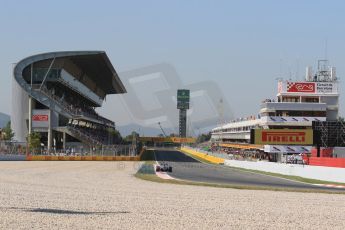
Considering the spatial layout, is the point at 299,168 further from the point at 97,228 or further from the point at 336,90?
the point at 336,90

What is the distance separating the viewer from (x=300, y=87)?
98.6m

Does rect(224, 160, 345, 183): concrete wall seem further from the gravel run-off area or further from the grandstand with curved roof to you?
the grandstand with curved roof

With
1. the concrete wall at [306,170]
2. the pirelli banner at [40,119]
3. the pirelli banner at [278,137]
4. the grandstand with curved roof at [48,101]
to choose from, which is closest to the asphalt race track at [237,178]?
the concrete wall at [306,170]

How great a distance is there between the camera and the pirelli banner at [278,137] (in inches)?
2815

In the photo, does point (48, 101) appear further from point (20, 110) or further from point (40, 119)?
point (20, 110)

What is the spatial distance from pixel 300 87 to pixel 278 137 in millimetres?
27909

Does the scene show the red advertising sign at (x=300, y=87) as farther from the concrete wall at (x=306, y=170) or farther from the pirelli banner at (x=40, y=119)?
the pirelli banner at (x=40, y=119)

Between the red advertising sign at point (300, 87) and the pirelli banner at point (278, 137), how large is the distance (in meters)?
26.4

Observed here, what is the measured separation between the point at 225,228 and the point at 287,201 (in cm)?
983

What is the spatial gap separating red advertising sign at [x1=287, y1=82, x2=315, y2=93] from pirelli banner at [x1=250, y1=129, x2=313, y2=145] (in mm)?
26426

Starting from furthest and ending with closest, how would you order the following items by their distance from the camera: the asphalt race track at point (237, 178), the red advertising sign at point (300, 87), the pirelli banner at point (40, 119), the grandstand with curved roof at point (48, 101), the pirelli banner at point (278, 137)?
1. the red advertising sign at point (300, 87)
2. the pirelli banner at point (40, 119)
3. the grandstand with curved roof at point (48, 101)
4. the pirelli banner at point (278, 137)
5. the asphalt race track at point (237, 178)

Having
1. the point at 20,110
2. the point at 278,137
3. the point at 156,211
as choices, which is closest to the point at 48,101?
the point at 20,110

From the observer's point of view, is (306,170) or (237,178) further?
(306,170)

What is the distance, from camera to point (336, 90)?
100500 millimetres
